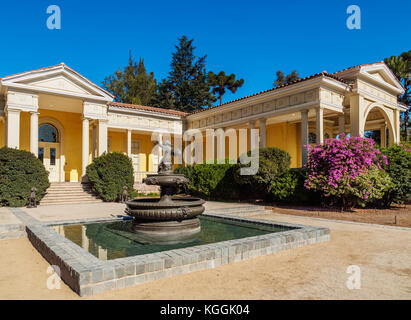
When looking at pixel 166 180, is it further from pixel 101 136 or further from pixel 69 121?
pixel 69 121

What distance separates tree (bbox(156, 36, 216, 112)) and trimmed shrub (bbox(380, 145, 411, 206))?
91.9 feet

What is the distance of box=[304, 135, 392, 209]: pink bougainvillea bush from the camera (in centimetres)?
1120

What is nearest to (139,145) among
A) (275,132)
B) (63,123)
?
(63,123)

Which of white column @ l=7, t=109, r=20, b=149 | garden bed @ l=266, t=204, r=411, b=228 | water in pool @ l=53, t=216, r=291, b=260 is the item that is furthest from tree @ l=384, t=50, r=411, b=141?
white column @ l=7, t=109, r=20, b=149

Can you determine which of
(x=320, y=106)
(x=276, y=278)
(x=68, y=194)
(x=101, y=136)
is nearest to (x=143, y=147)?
(x=101, y=136)

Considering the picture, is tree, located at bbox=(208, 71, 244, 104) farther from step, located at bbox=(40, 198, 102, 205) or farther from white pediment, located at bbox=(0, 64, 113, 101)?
step, located at bbox=(40, 198, 102, 205)

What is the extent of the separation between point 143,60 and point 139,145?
94.7 ft

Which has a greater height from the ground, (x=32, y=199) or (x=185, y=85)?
(x=185, y=85)

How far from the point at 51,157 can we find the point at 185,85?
22158mm

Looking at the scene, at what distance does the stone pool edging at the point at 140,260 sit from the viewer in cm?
371

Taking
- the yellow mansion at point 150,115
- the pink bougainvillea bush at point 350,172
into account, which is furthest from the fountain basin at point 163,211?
the yellow mansion at point 150,115

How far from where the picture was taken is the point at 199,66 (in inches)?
1586

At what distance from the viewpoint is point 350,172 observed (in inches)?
447
